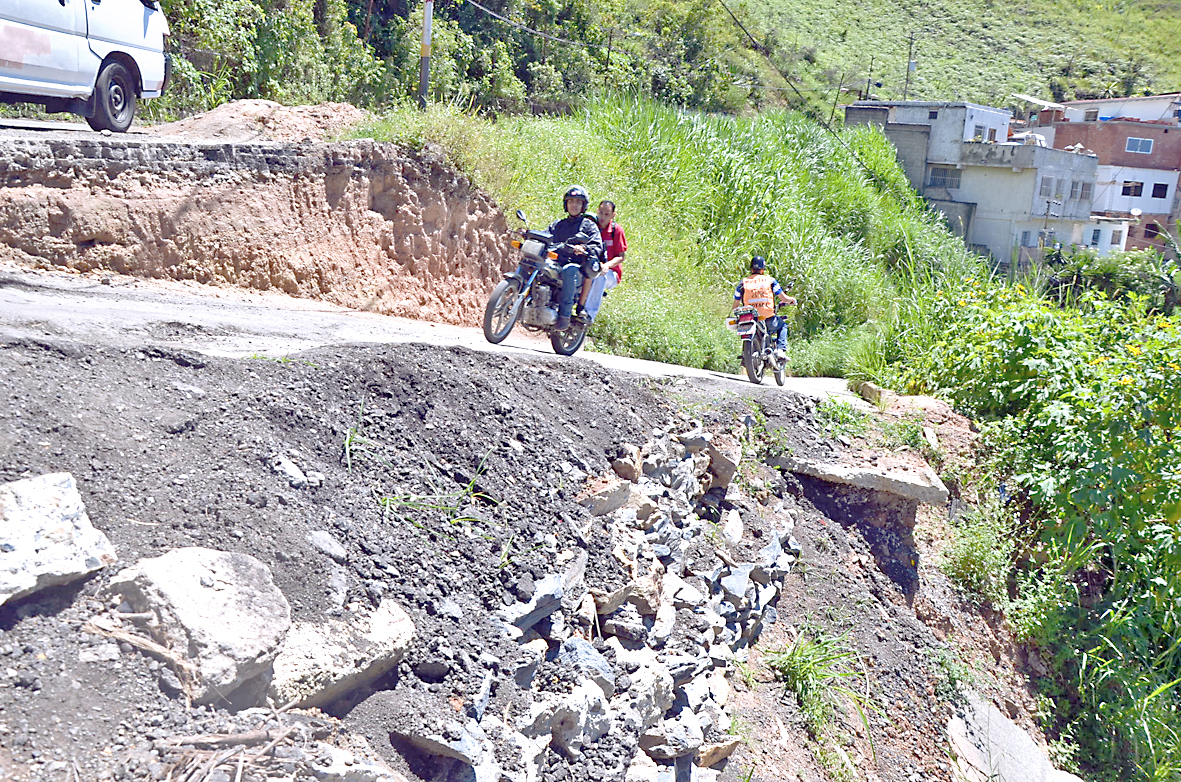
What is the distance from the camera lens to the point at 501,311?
836 cm

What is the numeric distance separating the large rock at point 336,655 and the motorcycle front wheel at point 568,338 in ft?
18.0

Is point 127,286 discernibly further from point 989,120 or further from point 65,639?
point 989,120

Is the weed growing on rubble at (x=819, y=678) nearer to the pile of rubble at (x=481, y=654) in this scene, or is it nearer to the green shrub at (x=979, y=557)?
the pile of rubble at (x=481, y=654)

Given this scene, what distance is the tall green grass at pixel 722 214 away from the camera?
12.6 metres

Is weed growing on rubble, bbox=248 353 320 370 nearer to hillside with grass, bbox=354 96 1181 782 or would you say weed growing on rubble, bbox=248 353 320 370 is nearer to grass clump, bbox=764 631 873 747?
grass clump, bbox=764 631 873 747

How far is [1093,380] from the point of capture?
8.76 meters

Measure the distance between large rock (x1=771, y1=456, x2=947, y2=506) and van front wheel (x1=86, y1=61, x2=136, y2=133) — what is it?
309 inches

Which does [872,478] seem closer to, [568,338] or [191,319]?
[568,338]

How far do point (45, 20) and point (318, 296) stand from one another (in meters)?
3.58

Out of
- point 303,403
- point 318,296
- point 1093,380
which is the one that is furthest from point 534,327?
point 1093,380

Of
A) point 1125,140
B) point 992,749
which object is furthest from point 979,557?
point 1125,140

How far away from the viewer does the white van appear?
790cm

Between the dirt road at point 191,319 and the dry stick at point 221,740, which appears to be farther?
the dirt road at point 191,319

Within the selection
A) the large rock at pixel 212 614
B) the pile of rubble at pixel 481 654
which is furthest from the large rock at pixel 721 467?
the large rock at pixel 212 614
